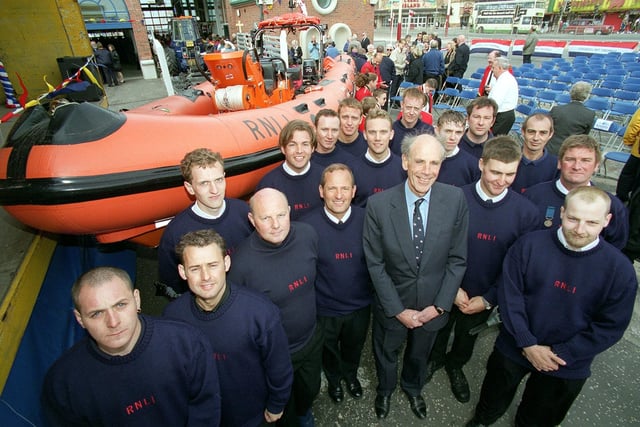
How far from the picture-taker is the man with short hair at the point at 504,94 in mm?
5059

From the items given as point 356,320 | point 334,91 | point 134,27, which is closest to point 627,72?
point 334,91

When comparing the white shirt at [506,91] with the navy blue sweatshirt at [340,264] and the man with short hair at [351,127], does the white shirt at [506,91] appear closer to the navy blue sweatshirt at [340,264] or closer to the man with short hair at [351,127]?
the man with short hair at [351,127]

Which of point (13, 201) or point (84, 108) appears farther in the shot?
point (84, 108)

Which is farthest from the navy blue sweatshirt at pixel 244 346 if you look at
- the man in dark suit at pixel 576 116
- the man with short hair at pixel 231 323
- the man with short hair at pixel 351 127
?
the man in dark suit at pixel 576 116

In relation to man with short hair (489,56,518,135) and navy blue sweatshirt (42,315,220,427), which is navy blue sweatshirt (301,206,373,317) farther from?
man with short hair (489,56,518,135)

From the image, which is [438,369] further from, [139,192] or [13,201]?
[13,201]

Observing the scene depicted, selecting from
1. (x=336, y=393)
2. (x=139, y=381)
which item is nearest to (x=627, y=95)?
(x=336, y=393)

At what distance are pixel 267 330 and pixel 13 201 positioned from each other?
1.72 m

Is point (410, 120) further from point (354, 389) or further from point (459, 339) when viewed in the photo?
point (354, 389)

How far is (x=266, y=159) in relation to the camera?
3029 mm

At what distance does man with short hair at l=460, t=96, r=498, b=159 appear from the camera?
2.83m

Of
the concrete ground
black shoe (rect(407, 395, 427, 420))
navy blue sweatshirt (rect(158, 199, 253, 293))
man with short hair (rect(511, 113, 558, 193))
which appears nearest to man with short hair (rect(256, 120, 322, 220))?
navy blue sweatshirt (rect(158, 199, 253, 293))

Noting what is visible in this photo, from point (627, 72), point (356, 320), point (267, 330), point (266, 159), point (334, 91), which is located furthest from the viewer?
point (627, 72)

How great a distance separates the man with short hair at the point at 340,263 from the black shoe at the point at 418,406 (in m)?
0.55
